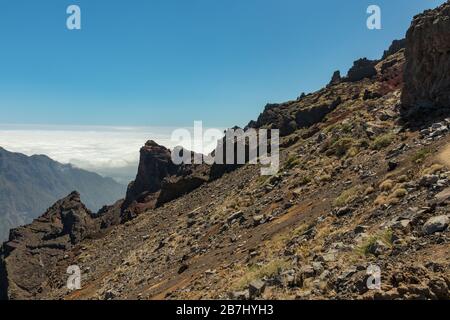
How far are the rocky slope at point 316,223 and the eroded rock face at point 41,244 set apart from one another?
83.8 ft

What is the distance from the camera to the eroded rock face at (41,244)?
86188 millimetres

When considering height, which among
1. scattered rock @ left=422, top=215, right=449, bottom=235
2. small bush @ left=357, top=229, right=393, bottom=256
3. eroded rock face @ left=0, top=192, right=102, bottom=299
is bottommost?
eroded rock face @ left=0, top=192, right=102, bottom=299

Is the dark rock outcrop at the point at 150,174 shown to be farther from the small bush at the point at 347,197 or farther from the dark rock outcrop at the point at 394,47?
the small bush at the point at 347,197

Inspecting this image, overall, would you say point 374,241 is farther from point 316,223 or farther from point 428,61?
point 428,61

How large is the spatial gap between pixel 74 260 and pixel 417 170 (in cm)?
4888

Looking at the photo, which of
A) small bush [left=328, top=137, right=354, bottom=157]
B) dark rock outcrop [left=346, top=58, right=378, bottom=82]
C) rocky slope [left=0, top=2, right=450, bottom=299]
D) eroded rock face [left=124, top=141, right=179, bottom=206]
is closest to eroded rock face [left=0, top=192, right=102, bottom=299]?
eroded rock face [left=124, top=141, right=179, bottom=206]

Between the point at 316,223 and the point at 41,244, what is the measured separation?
90.1 m

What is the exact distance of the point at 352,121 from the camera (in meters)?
44.9

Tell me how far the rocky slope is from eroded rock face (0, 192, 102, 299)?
25.5 metres

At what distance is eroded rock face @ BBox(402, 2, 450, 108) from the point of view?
111ft

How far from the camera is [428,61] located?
36.1m

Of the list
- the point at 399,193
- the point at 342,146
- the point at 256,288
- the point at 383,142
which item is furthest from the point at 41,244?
the point at 256,288

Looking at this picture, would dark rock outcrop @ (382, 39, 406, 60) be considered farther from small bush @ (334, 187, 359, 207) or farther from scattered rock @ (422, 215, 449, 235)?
scattered rock @ (422, 215, 449, 235)
